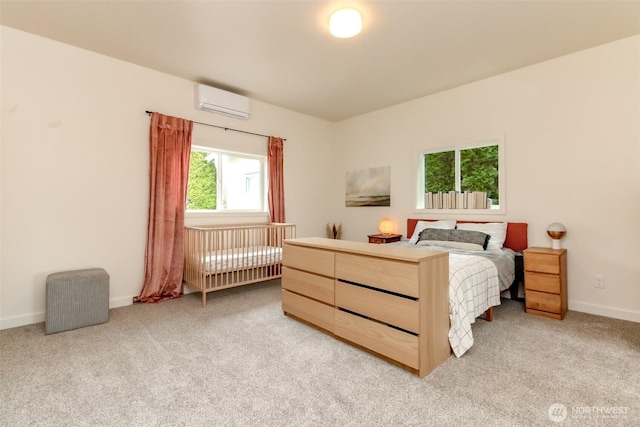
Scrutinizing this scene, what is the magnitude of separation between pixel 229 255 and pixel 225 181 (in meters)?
1.23

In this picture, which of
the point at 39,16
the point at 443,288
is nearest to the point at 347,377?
the point at 443,288

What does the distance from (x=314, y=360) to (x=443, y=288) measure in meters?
1.01

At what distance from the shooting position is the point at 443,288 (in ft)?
6.68

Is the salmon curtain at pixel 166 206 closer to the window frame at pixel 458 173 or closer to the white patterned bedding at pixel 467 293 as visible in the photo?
the white patterned bedding at pixel 467 293

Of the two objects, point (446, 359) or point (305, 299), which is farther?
point (305, 299)

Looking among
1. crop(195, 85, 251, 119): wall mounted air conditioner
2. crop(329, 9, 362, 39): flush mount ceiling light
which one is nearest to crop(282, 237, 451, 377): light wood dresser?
crop(329, 9, 362, 39): flush mount ceiling light

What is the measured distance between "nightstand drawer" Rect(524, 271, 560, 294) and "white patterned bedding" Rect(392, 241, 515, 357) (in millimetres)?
153

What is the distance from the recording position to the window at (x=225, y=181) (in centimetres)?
394

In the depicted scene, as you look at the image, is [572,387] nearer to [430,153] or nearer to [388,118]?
[430,153]

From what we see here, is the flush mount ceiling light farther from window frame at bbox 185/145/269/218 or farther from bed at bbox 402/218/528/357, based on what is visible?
window frame at bbox 185/145/269/218

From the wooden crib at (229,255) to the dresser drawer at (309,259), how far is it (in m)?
0.87

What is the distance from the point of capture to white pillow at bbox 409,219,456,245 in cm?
381

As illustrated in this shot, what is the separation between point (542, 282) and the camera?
9.40 ft

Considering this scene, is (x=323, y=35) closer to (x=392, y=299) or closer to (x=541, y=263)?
(x=392, y=299)
